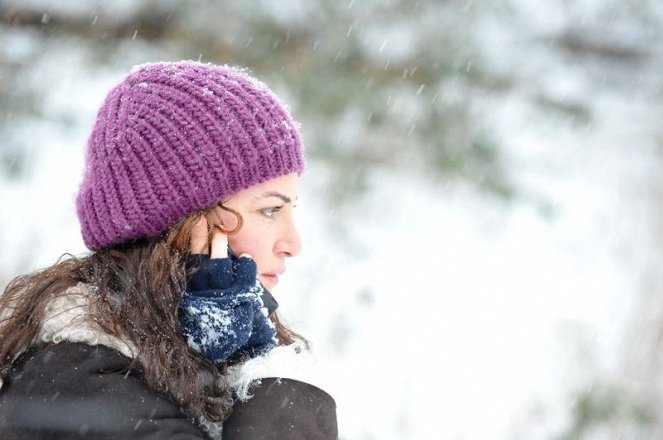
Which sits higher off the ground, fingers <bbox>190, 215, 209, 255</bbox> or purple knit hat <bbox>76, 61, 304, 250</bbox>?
purple knit hat <bbox>76, 61, 304, 250</bbox>

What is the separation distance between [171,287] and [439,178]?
14.7 ft

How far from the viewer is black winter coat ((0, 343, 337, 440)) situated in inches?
58.4

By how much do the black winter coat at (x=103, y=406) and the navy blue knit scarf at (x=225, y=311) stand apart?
0.32 feet

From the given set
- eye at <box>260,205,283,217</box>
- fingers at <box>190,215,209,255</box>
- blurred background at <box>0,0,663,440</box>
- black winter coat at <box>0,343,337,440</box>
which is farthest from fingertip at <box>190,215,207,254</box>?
blurred background at <box>0,0,663,440</box>

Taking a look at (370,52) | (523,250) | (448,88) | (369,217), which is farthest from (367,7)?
(523,250)

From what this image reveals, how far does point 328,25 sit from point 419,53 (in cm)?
69

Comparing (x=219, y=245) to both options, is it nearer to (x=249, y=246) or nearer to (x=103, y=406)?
(x=249, y=246)

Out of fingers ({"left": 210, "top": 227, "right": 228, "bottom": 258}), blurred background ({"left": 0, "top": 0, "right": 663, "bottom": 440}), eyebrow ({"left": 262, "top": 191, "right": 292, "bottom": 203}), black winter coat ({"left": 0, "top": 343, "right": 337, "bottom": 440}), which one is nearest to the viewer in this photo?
black winter coat ({"left": 0, "top": 343, "right": 337, "bottom": 440})

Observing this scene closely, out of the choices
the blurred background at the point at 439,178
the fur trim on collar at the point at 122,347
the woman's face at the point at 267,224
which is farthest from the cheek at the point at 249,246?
the blurred background at the point at 439,178

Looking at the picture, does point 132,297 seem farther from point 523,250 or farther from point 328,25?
point 523,250

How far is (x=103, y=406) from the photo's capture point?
149 centimetres

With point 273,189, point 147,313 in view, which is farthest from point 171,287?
point 273,189

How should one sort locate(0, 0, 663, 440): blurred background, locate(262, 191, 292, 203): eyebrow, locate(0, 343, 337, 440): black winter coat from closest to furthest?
locate(0, 343, 337, 440): black winter coat → locate(262, 191, 292, 203): eyebrow → locate(0, 0, 663, 440): blurred background

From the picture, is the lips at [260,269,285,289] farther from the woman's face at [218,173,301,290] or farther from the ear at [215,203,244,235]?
the ear at [215,203,244,235]
